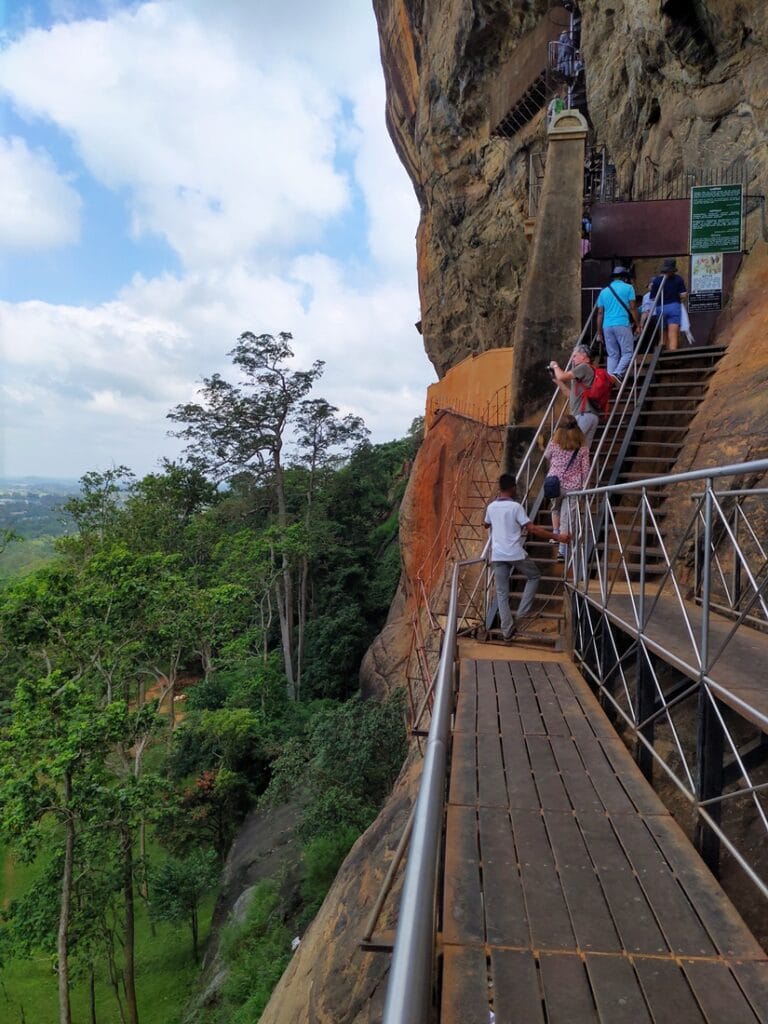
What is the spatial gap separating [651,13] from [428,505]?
11.5 meters

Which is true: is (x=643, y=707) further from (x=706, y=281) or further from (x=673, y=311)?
(x=706, y=281)

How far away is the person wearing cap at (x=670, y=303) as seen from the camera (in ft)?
26.0

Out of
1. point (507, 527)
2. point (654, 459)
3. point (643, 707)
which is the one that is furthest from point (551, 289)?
point (643, 707)

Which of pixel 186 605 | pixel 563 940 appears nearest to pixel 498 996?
pixel 563 940

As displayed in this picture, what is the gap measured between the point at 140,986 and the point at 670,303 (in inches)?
749

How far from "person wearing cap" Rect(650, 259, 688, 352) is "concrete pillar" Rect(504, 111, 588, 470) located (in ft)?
3.64

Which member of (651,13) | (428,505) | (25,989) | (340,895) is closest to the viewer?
(340,895)

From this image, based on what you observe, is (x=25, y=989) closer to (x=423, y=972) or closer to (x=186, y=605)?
(x=186, y=605)

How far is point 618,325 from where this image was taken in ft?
24.8

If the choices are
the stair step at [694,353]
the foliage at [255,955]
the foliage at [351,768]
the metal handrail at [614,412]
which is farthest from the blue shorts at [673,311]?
the foliage at [255,955]

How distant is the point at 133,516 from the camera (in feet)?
80.1

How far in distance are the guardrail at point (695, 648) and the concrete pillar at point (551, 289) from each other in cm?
287

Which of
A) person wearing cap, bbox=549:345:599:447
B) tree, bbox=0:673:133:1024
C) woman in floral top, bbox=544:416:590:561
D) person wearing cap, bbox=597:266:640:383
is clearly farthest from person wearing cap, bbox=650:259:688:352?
tree, bbox=0:673:133:1024

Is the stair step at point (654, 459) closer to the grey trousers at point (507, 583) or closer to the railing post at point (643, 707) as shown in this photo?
the grey trousers at point (507, 583)
